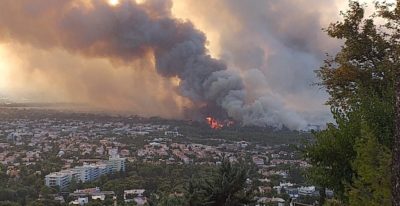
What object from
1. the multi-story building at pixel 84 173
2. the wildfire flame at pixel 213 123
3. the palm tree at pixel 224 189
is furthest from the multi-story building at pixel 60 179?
the wildfire flame at pixel 213 123

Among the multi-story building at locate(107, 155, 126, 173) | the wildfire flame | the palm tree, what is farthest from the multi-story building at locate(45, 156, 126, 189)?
the wildfire flame

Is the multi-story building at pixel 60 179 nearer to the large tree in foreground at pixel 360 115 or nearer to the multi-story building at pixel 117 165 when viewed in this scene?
the multi-story building at pixel 117 165

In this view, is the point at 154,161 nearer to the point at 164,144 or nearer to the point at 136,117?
the point at 164,144

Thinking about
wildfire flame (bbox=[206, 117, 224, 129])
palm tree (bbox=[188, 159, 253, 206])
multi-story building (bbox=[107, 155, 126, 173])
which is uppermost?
wildfire flame (bbox=[206, 117, 224, 129])

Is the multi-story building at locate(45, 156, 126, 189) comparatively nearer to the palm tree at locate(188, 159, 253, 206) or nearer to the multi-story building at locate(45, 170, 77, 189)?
the multi-story building at locate(45, 170, 77, 189)

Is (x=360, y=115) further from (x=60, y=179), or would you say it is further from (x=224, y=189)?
(x=60, y=179)

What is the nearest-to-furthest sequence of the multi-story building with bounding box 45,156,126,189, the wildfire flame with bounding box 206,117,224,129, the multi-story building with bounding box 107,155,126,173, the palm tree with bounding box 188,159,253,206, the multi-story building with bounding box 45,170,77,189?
the palm tree with bounding box 188,159,253,206 < the multi-story building with bounding box 45,170,77,189 < the multi-story building with bounding box 45,156,126,189 < the multi-story building with bounding box 107,155,126,173 < the wildfire flame with bounding box 206,117,224,129

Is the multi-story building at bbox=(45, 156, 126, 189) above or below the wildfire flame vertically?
below

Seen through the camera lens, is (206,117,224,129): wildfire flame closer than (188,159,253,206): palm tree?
No
